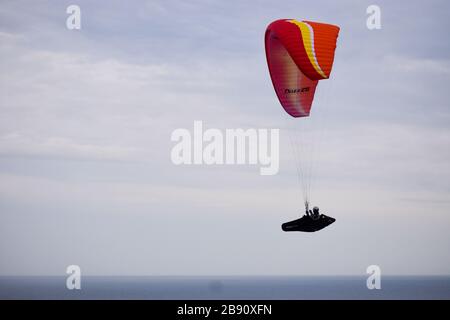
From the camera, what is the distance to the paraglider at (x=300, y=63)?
24.3 meters

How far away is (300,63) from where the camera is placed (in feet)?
80.0

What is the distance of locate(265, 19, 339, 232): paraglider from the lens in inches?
958

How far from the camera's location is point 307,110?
26.6 m

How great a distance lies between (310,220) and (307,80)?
4948mm
